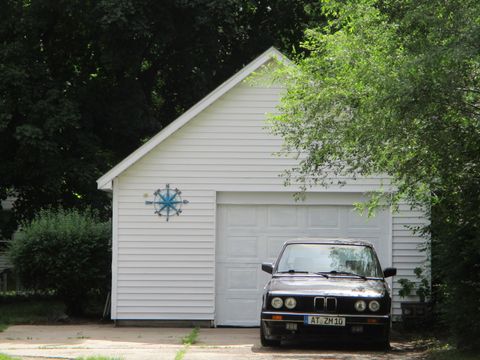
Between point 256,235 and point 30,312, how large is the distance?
19.4 ft

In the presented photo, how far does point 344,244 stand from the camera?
1541 cm

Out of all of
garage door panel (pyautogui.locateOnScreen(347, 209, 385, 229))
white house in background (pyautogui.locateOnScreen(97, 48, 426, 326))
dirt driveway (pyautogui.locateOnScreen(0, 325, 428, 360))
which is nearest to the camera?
dirt driveway (pyautogui.locateOnScreen(0, 325, 428, 360))

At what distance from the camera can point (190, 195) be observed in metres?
18.4

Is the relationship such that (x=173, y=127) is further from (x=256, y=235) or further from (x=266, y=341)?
(x=266, y=341)

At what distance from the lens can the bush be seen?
19312mm

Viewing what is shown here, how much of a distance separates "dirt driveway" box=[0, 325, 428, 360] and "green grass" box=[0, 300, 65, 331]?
1294 mm

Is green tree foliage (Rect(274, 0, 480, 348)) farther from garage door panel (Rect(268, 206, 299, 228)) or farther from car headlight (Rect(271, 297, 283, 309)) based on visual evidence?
garage door panel (Rect(268, 206, 299, 228))

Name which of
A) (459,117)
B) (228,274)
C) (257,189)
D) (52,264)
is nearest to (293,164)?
(257,189)

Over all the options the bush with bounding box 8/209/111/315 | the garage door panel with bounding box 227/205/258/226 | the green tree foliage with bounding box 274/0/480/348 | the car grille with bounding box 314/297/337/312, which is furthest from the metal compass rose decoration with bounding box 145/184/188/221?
the car grille with bounding box 314/297/337/312

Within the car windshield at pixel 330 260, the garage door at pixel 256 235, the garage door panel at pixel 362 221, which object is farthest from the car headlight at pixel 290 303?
the garage door panel at pixel 362 221

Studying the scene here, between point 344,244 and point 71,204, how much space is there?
13.1 metres

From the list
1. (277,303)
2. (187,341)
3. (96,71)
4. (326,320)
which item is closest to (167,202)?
(187,341)

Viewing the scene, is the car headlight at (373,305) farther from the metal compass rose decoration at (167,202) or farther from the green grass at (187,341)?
the metal compass rose decoration at (167,202)

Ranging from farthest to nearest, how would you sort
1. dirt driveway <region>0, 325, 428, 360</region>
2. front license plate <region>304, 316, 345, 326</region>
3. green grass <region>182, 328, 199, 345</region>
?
green grass <region>182, 328, 199, 345</region>
front license plate <region>304, 316, 345, 326</region>
dirt driveway <region>0, 325, 428, 360</region>
